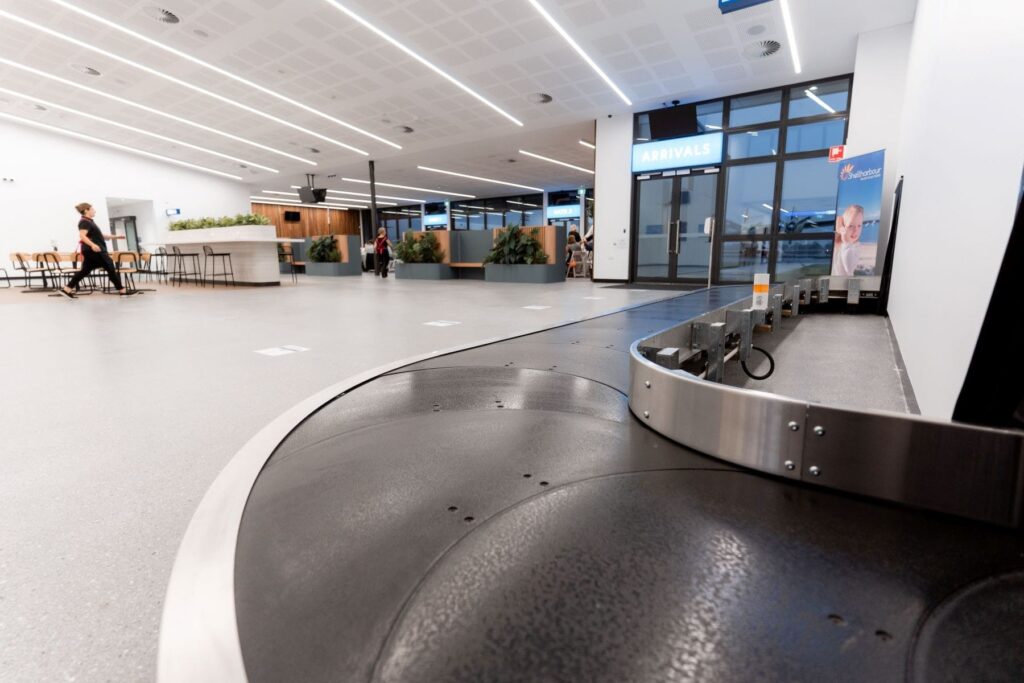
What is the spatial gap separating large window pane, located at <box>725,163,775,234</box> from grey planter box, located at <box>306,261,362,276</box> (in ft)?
37.6

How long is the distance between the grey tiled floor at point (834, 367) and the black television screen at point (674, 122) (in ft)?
19.3

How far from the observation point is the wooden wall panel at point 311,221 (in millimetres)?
24594

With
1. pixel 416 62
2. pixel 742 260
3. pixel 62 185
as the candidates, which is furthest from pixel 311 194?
pixel 742 260

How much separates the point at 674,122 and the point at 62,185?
16.2 meters

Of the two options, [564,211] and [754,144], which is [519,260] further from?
[564,211]

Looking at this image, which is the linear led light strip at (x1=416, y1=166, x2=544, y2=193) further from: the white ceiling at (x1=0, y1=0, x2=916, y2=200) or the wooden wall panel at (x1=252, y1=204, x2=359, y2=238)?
the wooden wall panel at (x1=252, y1=204, x2=359, y2=238)

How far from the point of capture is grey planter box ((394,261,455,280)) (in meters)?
13.4

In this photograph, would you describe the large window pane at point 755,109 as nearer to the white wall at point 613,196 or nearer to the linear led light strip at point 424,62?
the white wall at point 613,196

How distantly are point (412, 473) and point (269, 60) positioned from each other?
8.93 metres

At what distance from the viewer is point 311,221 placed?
26.1 meters

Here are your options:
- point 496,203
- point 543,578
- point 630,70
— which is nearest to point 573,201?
Result: point 496,203

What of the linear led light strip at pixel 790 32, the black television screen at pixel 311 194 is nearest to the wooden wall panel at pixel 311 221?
the black television screen at pixel 311 194

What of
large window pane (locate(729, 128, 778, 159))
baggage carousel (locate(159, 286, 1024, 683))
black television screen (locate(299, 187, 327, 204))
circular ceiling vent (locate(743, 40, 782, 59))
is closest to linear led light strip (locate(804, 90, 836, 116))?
large window pane (locate(729, 128, 778, 159))

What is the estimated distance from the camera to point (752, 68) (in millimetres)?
7680
